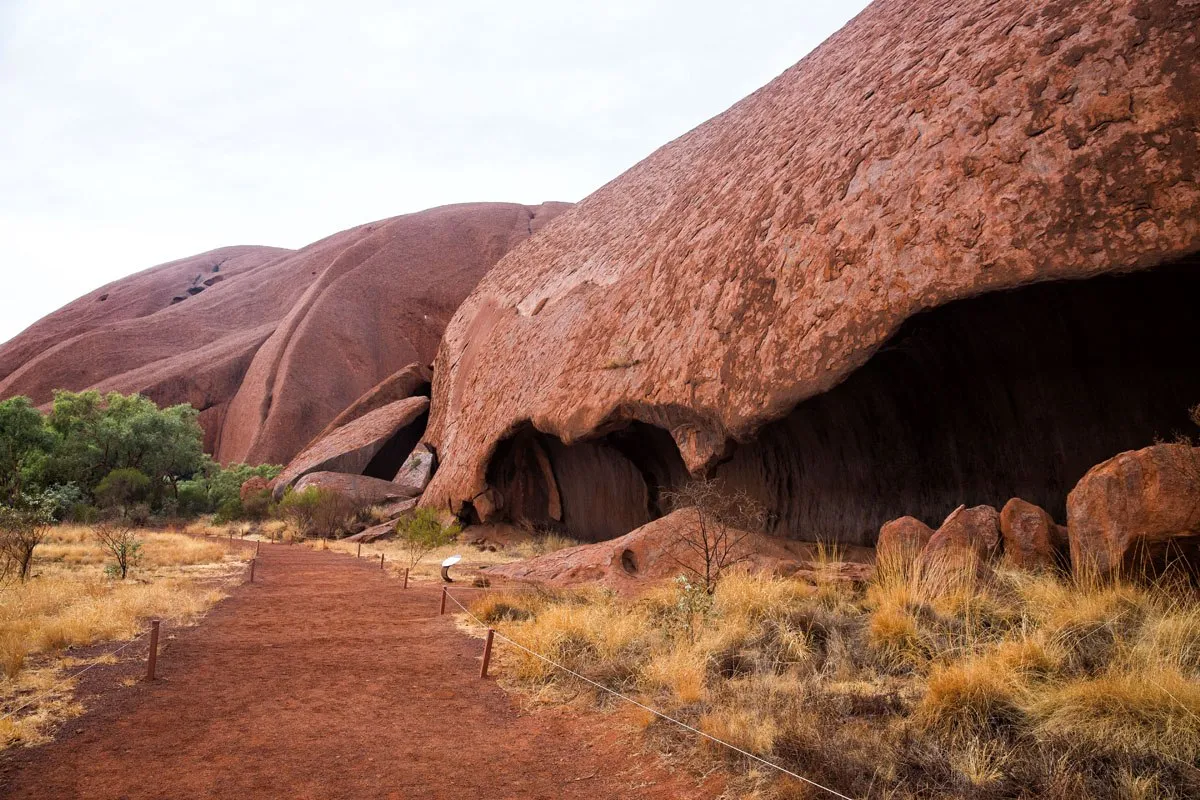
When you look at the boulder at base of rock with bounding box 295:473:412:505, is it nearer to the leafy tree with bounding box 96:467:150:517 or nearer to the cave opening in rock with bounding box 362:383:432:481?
the cave opening in rock with bounding box 362:383:432:481

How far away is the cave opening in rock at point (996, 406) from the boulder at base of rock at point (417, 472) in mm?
14956

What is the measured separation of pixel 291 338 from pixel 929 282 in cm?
3628

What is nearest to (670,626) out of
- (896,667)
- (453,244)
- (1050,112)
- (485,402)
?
(896,667)

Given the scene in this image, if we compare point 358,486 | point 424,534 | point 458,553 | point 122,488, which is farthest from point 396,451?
point 458,553

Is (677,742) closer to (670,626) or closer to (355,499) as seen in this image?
(670,626)

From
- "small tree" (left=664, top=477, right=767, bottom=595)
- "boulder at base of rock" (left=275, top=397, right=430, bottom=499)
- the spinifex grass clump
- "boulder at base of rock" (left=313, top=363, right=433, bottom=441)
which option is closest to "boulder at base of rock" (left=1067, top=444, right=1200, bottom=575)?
the spinifex grass clump

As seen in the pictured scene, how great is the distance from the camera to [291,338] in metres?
39.0

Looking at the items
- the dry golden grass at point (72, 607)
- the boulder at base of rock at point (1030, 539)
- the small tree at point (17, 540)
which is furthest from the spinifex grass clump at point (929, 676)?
the small tree at point (17, 540)

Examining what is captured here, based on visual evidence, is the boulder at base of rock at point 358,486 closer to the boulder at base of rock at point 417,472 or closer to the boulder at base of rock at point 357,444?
the boulder at base of rock at point 417,472

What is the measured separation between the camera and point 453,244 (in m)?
43.9

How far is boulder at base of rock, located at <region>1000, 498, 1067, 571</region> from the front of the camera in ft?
21.1

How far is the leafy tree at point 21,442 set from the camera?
23.1 metres

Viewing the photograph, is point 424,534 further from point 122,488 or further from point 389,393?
point 389,393

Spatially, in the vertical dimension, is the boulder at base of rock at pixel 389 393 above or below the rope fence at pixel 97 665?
above
